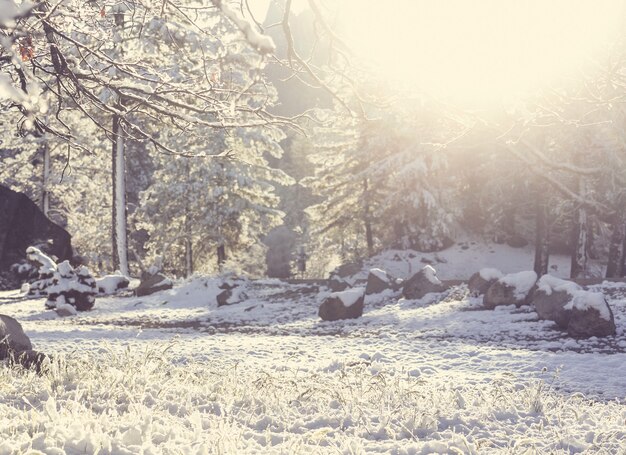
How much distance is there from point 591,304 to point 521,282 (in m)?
→ 2.73

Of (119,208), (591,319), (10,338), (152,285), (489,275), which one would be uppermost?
(119,208)

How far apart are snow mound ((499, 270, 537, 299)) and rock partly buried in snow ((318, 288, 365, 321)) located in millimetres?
3074

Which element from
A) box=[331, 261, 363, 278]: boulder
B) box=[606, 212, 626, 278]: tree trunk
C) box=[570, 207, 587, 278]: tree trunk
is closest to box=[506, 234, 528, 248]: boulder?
box=[570, 207, 587, 278]: tree trunk

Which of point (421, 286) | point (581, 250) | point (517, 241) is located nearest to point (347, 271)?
point (421, 286)

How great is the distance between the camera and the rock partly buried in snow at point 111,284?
18172 mm

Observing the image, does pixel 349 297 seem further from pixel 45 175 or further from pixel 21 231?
pixel 45 175

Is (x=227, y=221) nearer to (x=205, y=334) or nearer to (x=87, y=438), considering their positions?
(x=205, y=334)

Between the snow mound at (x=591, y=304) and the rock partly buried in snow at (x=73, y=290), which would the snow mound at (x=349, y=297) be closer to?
the snow mound at (x=591, y=304)

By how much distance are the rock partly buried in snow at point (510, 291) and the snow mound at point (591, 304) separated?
2125 millimetres

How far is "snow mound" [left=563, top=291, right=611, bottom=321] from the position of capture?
Answer: 29.6ft

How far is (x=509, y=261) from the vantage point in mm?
24547

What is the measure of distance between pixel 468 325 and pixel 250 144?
1724 cm

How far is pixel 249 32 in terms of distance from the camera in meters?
2.07

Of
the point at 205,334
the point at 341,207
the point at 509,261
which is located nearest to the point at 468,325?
the point at 205,334
